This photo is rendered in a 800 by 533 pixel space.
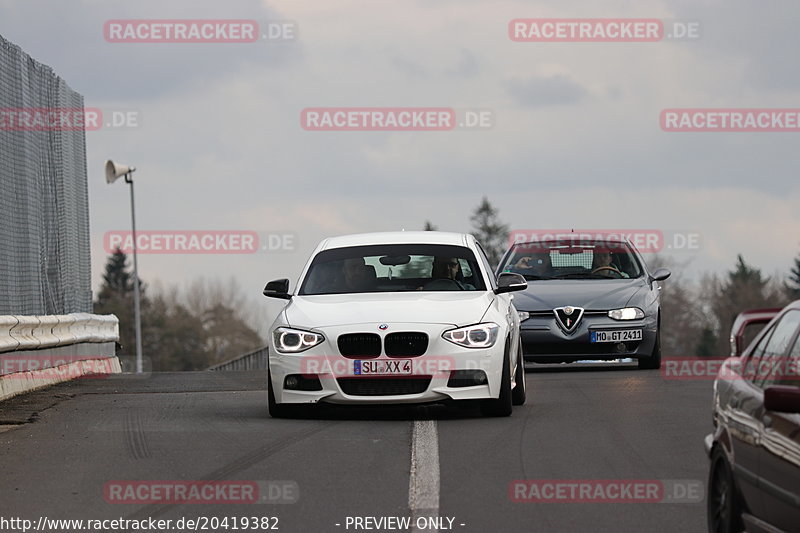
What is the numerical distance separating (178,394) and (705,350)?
108 metres

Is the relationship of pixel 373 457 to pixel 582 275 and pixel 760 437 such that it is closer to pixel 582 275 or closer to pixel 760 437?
pixel 760 437

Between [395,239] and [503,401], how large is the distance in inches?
98.7

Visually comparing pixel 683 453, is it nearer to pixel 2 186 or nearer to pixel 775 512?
pixel 775 512

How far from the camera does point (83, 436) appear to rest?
38.0 feet

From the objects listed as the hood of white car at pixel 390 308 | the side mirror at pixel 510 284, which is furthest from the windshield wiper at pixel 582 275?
A: the hood of white car at pixel 390 308

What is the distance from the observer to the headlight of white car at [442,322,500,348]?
40.2 ft

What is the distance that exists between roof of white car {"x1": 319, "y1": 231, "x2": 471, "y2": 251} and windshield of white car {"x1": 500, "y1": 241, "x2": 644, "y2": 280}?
201 inches

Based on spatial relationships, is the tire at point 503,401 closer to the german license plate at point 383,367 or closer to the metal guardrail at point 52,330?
the german license plate at point 383,367

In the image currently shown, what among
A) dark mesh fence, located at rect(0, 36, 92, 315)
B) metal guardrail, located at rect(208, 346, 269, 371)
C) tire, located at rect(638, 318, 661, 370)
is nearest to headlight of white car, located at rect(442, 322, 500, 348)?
dark mesh fence, located at rect(0, 36, 92, 315)

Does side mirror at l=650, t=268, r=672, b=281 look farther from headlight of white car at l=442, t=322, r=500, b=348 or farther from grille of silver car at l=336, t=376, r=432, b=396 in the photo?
grille of silver car at l=336, t=376, r=432, b=396

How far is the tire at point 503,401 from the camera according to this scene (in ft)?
40.4

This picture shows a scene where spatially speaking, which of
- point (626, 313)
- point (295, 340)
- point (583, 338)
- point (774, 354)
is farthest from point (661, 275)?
point (774, 354)

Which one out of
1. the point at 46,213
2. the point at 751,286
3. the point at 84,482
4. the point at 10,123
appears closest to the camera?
the point at 84,482

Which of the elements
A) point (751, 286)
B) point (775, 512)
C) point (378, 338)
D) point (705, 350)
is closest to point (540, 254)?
point (378, 338)
